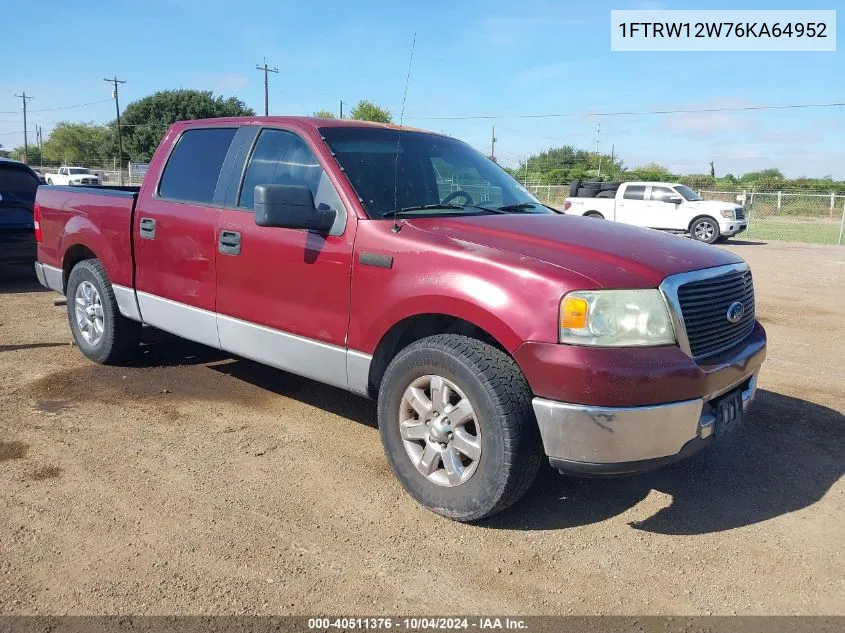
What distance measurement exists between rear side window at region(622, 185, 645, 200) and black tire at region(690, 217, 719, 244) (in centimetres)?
180

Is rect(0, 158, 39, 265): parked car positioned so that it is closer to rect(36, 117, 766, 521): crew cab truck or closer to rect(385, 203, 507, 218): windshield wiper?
rect(36, 117, 766, 521): crew cab truck

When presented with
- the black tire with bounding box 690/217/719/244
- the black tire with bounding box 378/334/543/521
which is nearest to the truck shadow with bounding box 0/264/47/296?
the black tire with bounding box 378/334/543/521

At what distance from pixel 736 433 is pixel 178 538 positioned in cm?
347

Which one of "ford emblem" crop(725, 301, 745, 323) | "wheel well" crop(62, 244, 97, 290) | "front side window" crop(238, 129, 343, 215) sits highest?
"front side window" crop(238, 129, 343, 215)

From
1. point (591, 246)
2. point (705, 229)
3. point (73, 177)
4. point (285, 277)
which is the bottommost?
point (285, 277)

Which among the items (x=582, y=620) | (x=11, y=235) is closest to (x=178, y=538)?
(x=582, y=620)

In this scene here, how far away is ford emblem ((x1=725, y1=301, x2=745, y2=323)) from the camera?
341 centimetres

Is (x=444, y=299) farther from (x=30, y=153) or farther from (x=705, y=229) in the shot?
(x=30, y=153)

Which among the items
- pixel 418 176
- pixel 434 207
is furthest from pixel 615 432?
pixel 418 176

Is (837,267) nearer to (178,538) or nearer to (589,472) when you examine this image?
(589,472)

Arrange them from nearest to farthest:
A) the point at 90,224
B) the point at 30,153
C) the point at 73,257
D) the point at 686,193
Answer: the point at 90,224, the point at 73,257, the point at 686,193, the point at 30,153

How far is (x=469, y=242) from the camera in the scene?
335 cm

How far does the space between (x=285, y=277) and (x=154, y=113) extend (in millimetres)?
70135

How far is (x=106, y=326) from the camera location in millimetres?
→ 5531
